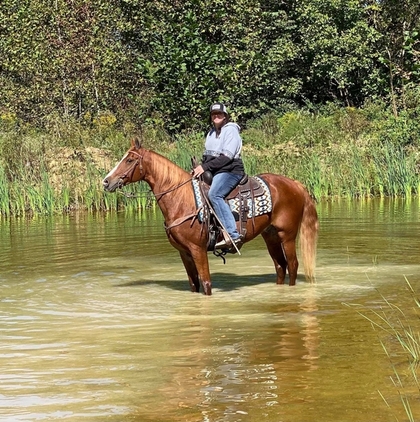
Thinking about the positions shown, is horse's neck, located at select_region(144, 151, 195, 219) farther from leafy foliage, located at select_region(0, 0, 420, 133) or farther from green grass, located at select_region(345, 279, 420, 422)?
leafy foliage, located at select_region(0, 0, 420, 133)

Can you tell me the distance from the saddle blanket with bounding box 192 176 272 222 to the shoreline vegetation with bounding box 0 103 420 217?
32.4ft

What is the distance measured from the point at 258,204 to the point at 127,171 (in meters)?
1.59

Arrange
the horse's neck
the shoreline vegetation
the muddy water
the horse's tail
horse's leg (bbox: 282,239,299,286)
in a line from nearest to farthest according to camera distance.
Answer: the muddy water, the horse's neck, horse's leg (bbox: 282,239,299,286), the horse's tail, the shoreline vegetation

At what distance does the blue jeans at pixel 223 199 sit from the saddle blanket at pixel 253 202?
15 cm

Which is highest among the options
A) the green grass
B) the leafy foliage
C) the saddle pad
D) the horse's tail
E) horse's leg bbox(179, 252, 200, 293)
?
the leafy foliage

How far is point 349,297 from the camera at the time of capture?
967cm

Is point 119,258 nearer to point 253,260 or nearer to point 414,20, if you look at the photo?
point 253,260

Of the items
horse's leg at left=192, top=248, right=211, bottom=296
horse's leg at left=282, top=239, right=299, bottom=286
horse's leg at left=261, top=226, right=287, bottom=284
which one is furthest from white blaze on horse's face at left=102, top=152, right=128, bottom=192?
horse's leg at left=282, top=239, right=299, bottom=286

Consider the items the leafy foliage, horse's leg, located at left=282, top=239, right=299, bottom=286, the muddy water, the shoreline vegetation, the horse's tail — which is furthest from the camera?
the leafy foliage

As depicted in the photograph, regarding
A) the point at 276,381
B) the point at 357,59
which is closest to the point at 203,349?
the point at 276,381

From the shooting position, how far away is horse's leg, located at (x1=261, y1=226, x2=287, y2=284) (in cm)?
1099

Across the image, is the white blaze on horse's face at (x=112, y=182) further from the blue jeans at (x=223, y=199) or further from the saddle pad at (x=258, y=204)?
the saddle pad at (x=258, y=204)

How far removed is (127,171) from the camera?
391 inches

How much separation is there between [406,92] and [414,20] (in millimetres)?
6739
